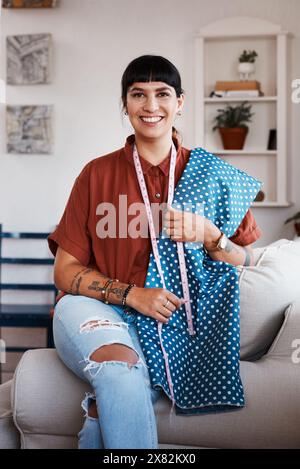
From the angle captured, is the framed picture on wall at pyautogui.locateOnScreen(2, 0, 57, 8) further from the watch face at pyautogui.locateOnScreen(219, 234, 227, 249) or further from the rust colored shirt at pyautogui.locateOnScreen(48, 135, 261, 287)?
the watch face at pyautogui.locateOnScreen(219, 234, 227, 249)

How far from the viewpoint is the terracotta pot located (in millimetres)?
3971

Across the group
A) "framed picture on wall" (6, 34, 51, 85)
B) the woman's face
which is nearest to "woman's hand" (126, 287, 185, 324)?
the woman's face

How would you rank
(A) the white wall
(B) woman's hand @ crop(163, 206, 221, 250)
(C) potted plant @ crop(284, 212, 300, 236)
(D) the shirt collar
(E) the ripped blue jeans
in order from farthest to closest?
Result: (A) the white wall, (C) potted plant @ crop(284, 212, 300, 236), (D) the shirt collar, (B) woman's hand @ crop(163, 206, 221, 250), (E) the ripped blue jeans

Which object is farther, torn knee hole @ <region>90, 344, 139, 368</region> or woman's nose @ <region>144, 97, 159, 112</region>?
woman's nose @ <region>144, 97, 159, 112</region>

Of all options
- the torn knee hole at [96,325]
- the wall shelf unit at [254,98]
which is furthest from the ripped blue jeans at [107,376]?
the wall shelf unit at [254,98]

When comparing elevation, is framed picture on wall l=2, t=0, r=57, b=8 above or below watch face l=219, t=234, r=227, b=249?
above

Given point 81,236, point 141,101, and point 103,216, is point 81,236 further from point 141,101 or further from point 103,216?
point 141,101

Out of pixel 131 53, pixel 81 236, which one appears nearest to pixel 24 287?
pixel 131 53

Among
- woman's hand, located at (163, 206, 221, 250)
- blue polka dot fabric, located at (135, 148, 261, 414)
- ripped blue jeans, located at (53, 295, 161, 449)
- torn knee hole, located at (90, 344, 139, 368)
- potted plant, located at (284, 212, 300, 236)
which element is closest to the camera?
ripped blue jeans, located at (53, 295, 161, 449)

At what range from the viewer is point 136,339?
67.9 inches

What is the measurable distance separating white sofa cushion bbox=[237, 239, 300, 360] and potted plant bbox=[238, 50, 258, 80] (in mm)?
2347

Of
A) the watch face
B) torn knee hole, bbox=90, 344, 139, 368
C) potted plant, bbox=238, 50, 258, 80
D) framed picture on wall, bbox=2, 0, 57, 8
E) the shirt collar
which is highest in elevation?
framed picture on wall, bbox=2, 0, 57, 8

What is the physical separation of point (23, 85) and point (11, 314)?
1478 millimetres

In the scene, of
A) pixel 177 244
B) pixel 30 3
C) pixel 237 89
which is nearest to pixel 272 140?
pixel 237 89
